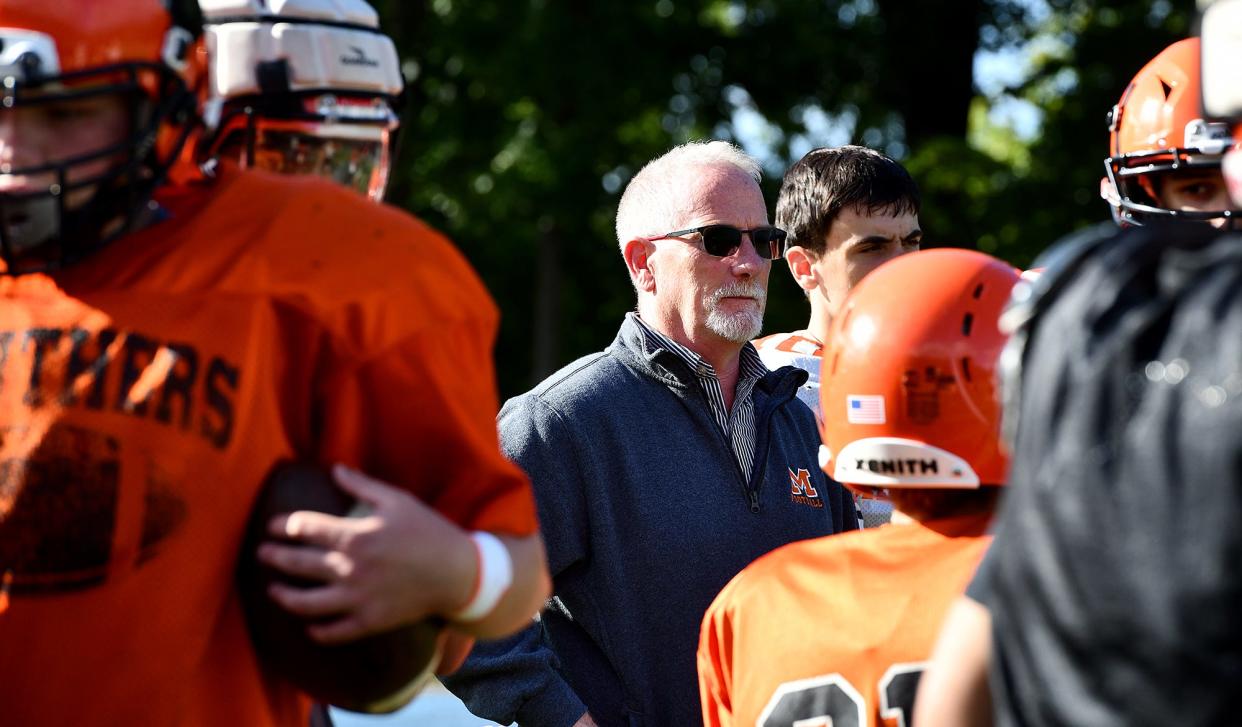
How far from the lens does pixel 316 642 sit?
2123mm

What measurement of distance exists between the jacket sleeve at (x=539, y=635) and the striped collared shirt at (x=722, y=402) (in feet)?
1.25

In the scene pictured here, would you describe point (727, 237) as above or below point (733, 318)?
above

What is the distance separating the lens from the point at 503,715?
12.2 feet

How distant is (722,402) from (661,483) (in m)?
0.34

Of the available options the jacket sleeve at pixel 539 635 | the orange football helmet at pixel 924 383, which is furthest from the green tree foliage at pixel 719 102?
the orange football helmet at pixel 924 383

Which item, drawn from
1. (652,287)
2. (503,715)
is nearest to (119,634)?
(503,715)

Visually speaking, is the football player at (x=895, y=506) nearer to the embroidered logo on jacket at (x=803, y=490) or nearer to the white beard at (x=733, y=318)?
the embroidered logo on jacket at (x=803, y=490)

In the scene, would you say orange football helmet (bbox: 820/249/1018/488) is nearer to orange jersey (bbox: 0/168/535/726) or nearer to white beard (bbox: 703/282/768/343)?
orange jersey (bbox: 0/168/535/726)

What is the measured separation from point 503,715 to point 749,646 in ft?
3.67

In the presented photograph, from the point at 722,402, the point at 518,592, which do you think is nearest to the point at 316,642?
the point at 518,592

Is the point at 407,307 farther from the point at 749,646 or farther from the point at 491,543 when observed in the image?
the point at 749,646

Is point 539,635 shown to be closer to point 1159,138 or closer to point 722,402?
point 722,402

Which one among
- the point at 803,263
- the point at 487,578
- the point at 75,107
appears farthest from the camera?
the point at 803,263

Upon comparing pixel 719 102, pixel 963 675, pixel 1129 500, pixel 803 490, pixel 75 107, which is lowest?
pixel 719 102
